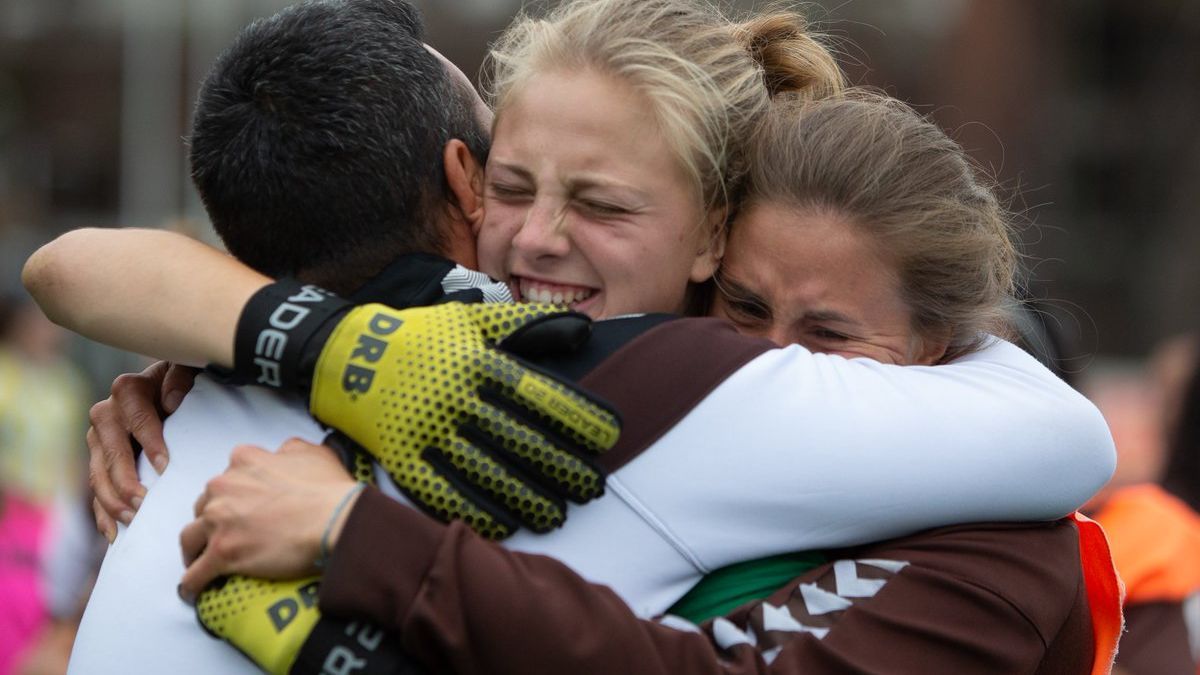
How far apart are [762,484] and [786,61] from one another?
0.89 meters

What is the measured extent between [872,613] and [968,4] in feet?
46.4

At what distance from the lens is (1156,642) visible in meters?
3.34

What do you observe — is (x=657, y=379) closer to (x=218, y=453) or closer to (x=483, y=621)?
(x=483, y=621)

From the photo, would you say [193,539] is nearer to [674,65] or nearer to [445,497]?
[445,497]

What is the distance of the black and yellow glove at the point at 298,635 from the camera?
5.16ft

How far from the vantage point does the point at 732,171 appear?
2066 millimetres

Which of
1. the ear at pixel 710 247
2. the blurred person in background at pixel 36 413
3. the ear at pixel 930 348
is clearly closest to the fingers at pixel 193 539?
the ear at pixel 710 247

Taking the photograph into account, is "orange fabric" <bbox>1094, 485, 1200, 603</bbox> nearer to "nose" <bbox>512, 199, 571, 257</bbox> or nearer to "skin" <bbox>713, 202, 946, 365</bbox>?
"skin" <bbox>713, 202, 946, 365</bbox>

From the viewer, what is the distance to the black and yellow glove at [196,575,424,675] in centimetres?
157

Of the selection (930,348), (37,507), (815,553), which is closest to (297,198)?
(815,553)

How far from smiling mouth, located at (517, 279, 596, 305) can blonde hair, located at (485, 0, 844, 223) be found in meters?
0.21

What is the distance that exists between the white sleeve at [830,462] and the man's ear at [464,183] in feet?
1.62

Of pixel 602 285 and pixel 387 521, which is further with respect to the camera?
pixel 602 285

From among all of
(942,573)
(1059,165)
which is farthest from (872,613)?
(1059,165)
